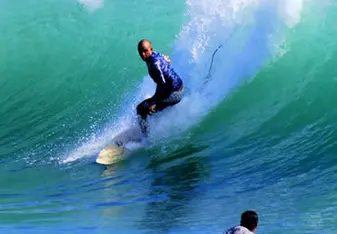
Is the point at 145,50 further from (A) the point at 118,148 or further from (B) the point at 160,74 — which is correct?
(A) the point at 118,148

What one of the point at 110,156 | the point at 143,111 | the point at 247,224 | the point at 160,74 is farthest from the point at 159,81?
the point at 247,224

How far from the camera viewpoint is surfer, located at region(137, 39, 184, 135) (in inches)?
335

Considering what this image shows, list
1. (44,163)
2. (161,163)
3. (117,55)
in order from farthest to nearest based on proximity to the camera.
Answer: (117,55) < (44,163) < (161,163)

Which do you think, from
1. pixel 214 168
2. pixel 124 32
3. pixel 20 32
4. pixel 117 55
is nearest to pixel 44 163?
pixel 214 168

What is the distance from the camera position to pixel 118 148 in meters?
9.36

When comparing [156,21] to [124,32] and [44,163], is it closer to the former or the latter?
[124,32]

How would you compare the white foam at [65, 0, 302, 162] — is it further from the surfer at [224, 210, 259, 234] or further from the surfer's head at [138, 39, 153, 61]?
the surfer at [224, 210, 259, 234]

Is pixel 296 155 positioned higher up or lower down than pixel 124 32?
lower down

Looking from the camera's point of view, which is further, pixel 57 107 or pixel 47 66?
pixel 47 66

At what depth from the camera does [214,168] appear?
8492 mm

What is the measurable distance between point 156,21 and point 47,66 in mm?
2511

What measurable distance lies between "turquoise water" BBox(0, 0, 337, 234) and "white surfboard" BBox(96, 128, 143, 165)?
0.17 meters

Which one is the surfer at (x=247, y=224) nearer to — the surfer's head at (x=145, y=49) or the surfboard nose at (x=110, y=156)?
the surfer's head at (x=145, y=49)

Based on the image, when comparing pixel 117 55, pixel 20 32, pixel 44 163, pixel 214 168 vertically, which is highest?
pixel 20 32
